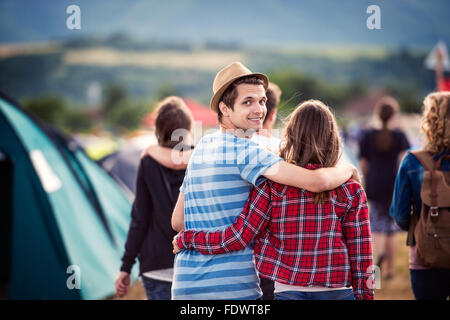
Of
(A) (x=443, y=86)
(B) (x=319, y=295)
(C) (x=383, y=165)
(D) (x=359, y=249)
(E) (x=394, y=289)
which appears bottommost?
(E) (x=394, y=289)

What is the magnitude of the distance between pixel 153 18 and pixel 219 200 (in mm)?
75208

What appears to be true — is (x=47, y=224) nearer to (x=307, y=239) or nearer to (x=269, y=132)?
(x=269, y=132)

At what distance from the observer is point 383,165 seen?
173 inches

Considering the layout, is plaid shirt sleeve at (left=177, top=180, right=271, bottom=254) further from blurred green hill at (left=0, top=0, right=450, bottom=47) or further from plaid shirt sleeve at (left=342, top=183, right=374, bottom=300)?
blurred green hill at (left=0, top=0, right=450, bottom=47)

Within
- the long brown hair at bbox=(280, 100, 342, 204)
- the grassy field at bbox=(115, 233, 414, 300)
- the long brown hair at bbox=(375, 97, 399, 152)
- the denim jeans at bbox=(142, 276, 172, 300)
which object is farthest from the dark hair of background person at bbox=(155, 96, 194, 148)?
the long brown hair at bbox=(375, 97, 399, 152)

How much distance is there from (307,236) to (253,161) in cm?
31

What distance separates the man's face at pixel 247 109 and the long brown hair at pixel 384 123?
296 cm

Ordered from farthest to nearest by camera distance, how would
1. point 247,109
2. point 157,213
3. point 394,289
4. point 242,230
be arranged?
point 394,289 → point 157,213 → point 247,109 → point 242,230

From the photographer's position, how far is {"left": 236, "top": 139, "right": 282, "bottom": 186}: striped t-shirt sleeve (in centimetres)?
153

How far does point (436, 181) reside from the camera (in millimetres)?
2084

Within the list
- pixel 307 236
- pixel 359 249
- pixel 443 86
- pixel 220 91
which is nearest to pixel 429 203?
pixel 359 249

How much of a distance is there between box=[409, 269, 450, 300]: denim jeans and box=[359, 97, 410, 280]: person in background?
231 centimetres

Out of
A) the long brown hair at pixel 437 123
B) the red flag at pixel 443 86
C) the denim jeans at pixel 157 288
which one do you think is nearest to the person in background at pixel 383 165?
the long brown hair at pixel 437 123
